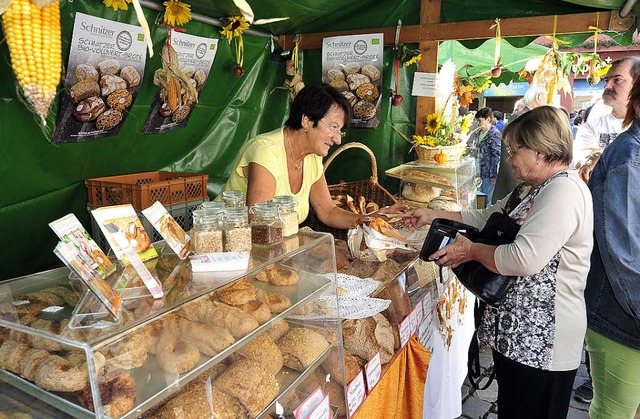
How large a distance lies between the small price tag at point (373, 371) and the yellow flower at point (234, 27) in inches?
109

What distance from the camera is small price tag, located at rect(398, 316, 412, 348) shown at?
6.75 feet

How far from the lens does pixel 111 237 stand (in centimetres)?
124

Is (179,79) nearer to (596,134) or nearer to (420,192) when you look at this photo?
(420,192)

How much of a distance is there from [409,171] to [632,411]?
2.28m

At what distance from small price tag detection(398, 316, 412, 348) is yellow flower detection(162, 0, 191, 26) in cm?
244

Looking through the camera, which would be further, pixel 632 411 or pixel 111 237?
pixel 632 411

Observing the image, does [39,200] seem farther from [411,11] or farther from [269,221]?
[411,11]

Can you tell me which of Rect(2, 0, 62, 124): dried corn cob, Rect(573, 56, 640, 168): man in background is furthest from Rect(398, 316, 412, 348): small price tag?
Rect(573, 56, 640, 168): man in background

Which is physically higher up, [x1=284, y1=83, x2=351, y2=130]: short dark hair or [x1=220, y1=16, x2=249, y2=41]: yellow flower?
[x1=220, y1=16, x2=249, y2=41]: yellow flower

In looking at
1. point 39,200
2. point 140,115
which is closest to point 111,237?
point 39,200

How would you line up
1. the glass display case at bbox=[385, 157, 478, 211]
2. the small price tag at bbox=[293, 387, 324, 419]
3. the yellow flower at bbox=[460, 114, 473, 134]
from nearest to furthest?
the small price tag at bbox=[293, 387, 324, 419] → the glass display case at bbox=[385, 157, 478, 211] → the yellow flower at bbox=[460, 114, 473, 134]

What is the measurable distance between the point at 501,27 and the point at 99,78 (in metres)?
2.91

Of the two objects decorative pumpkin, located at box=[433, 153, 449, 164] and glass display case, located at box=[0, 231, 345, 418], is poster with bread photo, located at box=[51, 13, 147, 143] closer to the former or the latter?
glass display case, located at box=[0, 231, 345, 418]

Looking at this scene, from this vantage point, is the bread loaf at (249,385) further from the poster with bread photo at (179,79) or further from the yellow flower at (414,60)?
the yellow flower at (414,60)
